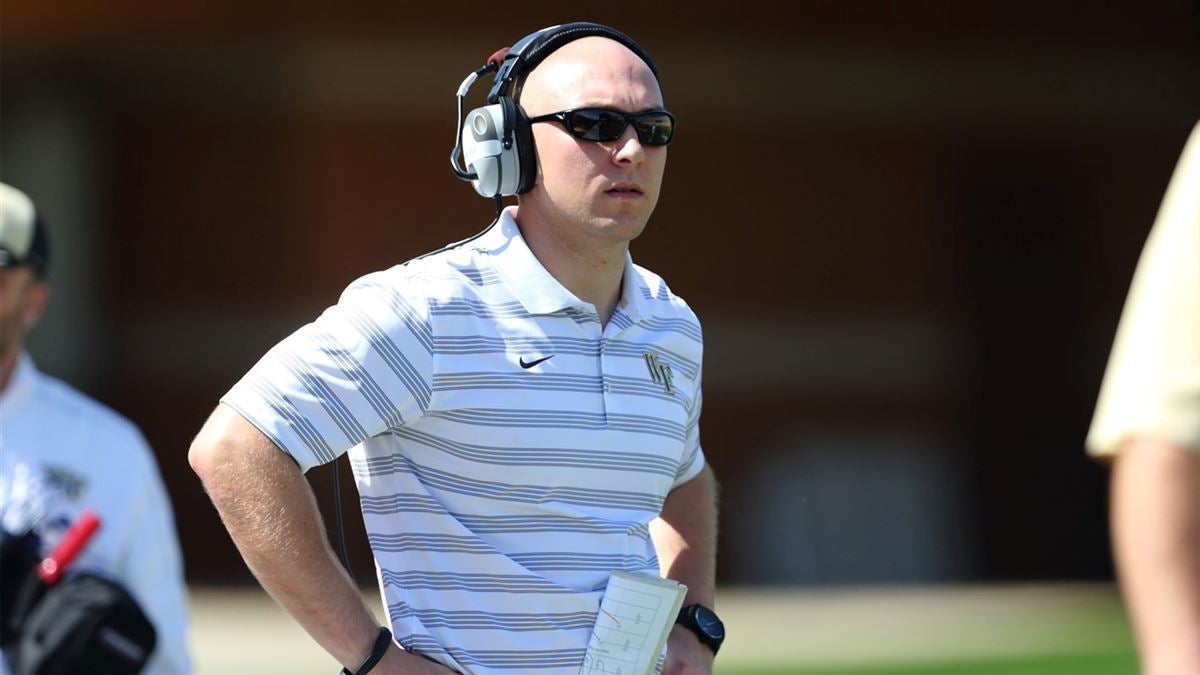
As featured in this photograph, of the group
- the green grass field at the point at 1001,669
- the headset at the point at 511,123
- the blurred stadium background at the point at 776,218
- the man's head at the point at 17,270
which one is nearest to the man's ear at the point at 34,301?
the man's head at the point at 17,270

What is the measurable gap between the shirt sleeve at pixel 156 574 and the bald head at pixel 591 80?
5.57ft

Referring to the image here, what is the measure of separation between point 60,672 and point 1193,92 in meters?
13.5

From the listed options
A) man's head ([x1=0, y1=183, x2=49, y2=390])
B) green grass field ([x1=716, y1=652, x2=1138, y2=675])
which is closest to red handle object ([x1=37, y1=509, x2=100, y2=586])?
man's head ([x1=0, y1=183, x2=49, y2=390])

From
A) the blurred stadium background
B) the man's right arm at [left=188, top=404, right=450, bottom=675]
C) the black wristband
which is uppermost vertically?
the blurred stadium background

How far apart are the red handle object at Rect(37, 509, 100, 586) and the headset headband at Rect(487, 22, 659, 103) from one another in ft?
4.58

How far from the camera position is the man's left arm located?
3.53 metres

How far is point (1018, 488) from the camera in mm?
15203

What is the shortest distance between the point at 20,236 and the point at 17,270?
0.09m

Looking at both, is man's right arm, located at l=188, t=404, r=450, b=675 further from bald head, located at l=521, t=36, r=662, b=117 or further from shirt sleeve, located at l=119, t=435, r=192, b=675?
shirt sleeve, located at l=119, t=435, r=192, b=675

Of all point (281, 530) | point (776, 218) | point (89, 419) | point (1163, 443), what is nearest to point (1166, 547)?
point (1163, 443)

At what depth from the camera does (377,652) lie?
9.55 feet

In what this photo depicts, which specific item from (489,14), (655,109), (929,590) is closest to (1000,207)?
(929,590)

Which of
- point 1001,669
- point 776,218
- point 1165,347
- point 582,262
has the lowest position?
point 1165,347

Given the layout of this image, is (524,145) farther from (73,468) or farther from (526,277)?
(73,468)
